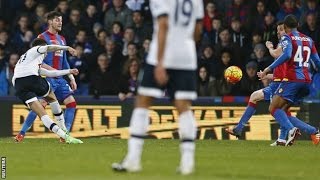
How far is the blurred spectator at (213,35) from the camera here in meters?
23.0

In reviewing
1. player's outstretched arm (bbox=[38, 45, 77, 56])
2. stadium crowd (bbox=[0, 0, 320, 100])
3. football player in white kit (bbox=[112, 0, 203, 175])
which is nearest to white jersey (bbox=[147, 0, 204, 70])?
football player in white kit (bbox=[112, 0, 203, 175])

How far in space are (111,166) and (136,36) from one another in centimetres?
1202

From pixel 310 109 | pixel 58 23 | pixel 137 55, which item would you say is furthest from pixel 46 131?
pixel 310 109

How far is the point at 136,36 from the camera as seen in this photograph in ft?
78.5

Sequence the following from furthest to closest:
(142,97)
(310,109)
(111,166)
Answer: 1. (310,109)
2. (111,166)
3. (142,97)

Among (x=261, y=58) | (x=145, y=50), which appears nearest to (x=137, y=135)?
(x=261, y=58)

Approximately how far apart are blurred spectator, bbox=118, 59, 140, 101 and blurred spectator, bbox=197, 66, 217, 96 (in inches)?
57.6

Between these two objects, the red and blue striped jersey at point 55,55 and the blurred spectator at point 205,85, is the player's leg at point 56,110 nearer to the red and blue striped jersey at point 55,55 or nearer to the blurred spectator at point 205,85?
the red and blue striped jersey at point 55,55

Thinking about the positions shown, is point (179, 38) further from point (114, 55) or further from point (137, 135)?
point (114, 55)

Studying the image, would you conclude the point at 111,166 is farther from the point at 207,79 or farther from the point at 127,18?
the point at 127,18

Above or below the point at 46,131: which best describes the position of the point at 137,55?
above

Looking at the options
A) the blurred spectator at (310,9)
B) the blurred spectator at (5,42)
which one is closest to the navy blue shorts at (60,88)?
the blurred spectator at (5,42)

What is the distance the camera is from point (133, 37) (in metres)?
23.5

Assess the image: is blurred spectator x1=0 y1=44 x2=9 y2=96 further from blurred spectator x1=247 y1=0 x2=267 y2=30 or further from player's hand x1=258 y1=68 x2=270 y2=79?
player's hand x1=258 y1=68 x2=270 y2=79
